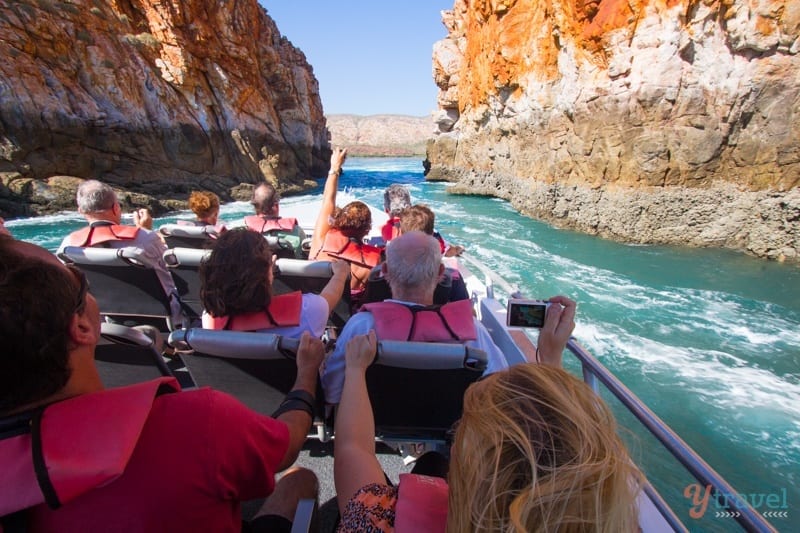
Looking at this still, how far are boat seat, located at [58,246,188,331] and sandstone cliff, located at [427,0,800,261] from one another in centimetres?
1152

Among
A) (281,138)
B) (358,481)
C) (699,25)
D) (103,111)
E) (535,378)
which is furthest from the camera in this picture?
(281,138)

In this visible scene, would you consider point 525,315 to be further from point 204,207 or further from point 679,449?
point 204,207

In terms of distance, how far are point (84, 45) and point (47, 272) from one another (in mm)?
21078

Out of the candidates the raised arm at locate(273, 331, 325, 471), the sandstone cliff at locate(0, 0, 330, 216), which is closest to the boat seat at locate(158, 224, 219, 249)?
the raised arm at locate(273, 331, 325, 471)

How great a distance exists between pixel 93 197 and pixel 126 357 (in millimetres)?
1727

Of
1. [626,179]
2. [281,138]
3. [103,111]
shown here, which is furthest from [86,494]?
[281,138]

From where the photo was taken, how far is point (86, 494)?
2.28 feet

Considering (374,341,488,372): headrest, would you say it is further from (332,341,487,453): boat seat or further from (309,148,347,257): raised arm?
(309,148,347,257): raised arm

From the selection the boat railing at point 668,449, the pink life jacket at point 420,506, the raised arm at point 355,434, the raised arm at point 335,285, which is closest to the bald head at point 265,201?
the raised arm at point 335,285

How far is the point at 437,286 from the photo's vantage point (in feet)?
6.86

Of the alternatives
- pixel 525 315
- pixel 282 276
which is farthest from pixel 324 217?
pixel 525 315

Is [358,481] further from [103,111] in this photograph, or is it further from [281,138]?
[281,138]

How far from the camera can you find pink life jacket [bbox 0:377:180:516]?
63 centimetres

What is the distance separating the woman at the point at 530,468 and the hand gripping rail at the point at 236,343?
26.9 inches
